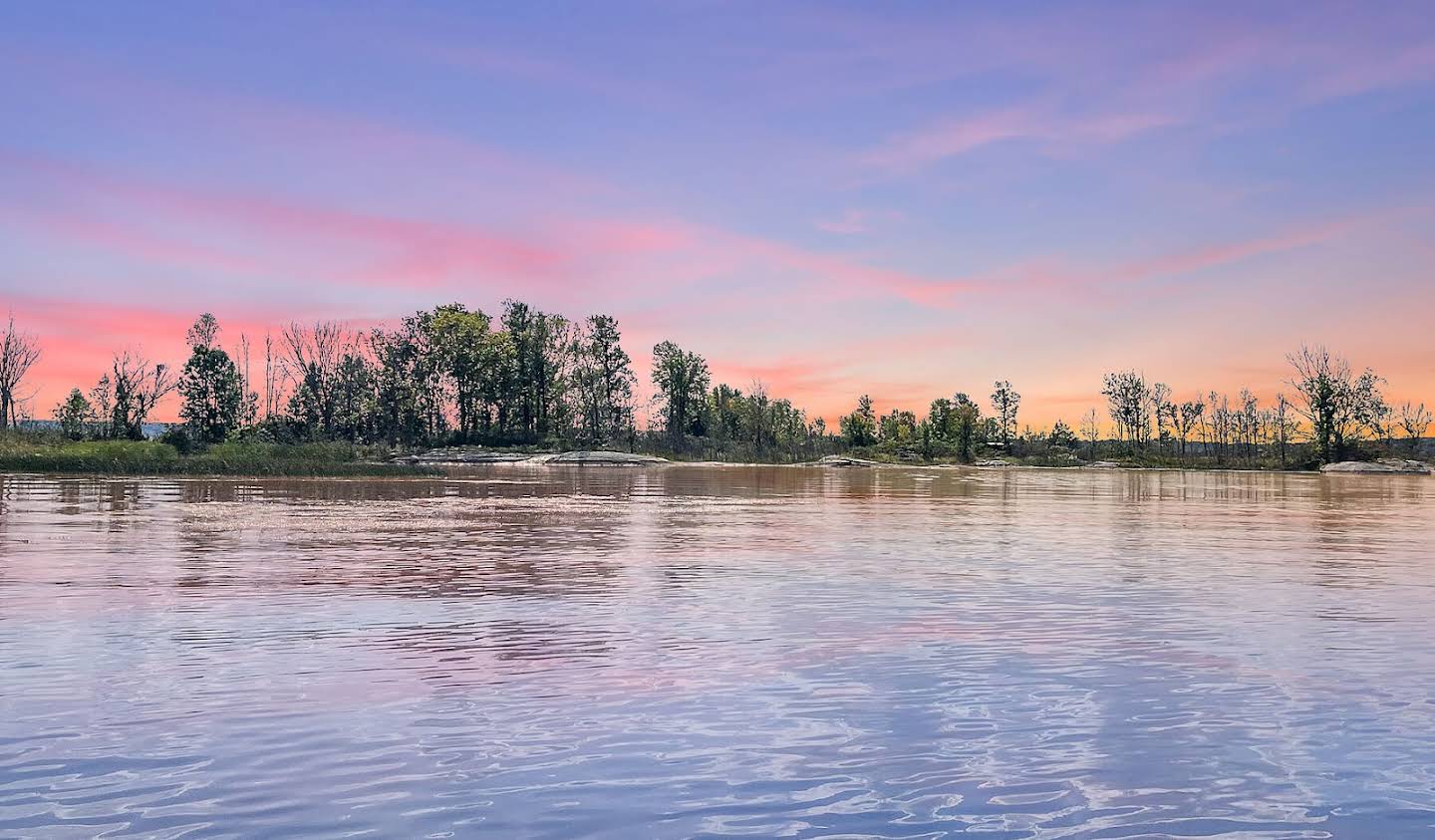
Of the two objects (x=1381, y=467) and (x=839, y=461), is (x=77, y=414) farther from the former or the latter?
(x=1381, y=467)

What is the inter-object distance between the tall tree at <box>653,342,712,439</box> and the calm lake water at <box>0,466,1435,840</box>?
4530 inches

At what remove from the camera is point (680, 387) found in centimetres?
13312

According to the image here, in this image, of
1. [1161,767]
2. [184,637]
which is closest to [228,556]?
[184,637]

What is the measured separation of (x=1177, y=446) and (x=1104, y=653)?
142 metres

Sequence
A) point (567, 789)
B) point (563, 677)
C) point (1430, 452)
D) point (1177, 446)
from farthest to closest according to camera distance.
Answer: point (1177, 446)
point (1430, 452)
point (563, 677)
point (567, 789)

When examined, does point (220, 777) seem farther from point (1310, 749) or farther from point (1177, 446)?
point (1177, 446)

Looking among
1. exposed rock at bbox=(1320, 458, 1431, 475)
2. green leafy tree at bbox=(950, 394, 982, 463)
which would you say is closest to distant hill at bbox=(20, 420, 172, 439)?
green leafy tree at bbox=(950, 394, 982, 463)

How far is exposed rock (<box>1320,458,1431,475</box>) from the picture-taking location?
96.6 m

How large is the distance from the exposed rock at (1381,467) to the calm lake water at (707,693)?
93225 mm

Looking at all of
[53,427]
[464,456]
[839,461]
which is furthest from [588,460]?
[53,427]

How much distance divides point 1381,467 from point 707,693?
362ft

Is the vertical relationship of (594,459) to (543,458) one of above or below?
below

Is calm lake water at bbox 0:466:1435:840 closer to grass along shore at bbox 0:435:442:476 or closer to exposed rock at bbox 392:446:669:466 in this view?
grass along shore at bbox 0:435:442:476

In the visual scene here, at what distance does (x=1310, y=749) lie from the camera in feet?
22.3
